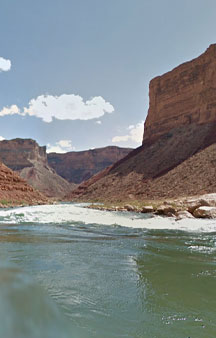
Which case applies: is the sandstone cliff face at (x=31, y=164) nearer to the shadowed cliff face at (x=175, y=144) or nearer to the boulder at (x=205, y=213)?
the shadowed cliff face at (x=175, y=144)

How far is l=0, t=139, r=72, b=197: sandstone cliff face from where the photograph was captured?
110 meters

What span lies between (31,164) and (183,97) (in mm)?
83794

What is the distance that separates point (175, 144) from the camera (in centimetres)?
4847

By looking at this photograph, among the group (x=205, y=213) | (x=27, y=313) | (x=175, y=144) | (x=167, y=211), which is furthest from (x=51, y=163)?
(x=27, y=313)

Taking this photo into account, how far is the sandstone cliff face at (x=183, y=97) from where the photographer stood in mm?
48719

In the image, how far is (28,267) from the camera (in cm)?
460

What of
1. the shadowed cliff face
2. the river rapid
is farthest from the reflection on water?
the shadowed cliff face

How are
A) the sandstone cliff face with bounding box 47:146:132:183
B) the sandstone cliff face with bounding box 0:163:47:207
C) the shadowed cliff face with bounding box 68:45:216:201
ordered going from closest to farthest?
1. the sandstone cliff face with bounding box 0:163:47:207
2. the shadowed cliff face with bounding box 68:45:216:201
3. the sandstone cliff face with bounding box 47:146:132:183

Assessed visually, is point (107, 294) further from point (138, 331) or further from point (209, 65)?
point (209, 65)

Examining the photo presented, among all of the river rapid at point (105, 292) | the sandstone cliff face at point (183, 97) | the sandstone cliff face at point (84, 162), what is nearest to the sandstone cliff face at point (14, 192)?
the river rapid at point (105, 292)

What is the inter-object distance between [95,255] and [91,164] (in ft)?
468

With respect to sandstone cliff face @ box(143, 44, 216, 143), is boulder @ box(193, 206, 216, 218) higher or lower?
lower

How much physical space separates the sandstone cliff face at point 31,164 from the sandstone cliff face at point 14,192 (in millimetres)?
77642

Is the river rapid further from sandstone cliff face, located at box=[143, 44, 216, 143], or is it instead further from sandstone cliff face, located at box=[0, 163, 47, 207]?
sandstone cliff face, located at box=[143, 44, 216, 143]
